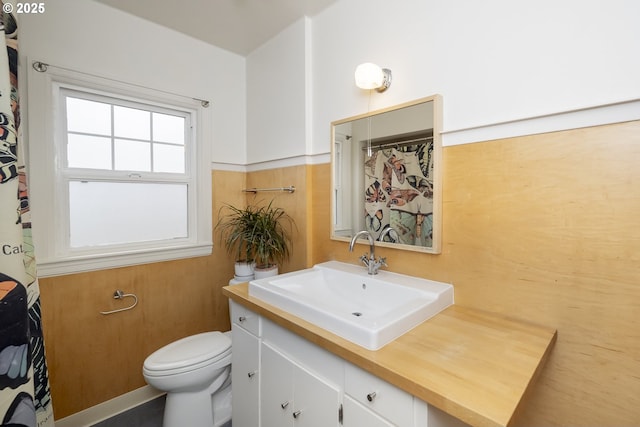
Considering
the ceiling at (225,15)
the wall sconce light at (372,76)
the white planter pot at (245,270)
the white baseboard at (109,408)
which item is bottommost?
the white baseboard at (109,408)

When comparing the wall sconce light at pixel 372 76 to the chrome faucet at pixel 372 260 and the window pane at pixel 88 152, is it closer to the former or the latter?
the chrome faucet at pixel 372 260

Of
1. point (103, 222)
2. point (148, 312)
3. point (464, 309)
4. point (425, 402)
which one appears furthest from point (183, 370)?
point (464, 309)

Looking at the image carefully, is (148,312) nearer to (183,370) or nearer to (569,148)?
(183,370)

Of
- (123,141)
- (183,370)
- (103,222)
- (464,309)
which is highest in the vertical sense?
(123,141)

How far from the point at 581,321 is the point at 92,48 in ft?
8.78

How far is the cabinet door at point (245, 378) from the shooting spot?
1.29 meters

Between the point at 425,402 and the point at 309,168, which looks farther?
the point at 309,168

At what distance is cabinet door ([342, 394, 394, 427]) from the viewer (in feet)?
2.60

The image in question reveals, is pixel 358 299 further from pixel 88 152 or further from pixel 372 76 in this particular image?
pixel 88 152

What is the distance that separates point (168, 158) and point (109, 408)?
1646mm

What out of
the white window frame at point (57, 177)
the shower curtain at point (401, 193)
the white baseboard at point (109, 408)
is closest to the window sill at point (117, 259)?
the white window frame at point (57, 177)

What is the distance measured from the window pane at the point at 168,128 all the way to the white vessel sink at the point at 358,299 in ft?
4.48

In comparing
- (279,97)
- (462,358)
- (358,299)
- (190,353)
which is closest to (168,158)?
(279,97)

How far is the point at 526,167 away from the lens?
1.02m
